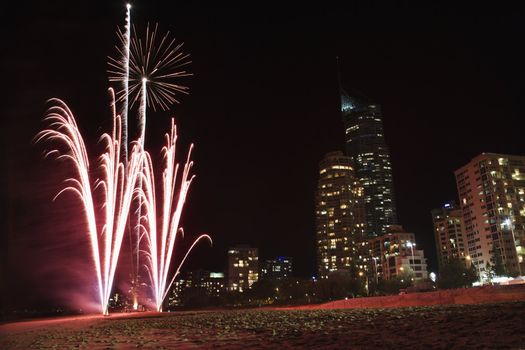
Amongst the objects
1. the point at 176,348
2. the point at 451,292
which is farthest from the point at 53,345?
the point at 451,292

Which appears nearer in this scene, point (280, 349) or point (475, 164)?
point (280, 349)

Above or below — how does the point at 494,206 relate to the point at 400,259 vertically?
above

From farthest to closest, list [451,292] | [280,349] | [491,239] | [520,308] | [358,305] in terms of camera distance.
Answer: [491,239], [358,305], [451,292], [520,308], [280,349]

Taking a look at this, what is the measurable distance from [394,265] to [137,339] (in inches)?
6835

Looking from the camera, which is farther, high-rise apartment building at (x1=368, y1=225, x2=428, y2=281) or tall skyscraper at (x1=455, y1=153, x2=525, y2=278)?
high-rise apartment building at (x1=368, y1=225, x2=428, y2=281)

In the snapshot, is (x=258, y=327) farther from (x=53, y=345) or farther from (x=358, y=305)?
(x=358, y=305)

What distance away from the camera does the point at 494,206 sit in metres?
152

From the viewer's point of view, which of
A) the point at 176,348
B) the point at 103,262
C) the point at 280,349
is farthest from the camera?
the point at 103,262

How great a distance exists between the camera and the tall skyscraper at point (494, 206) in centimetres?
14562

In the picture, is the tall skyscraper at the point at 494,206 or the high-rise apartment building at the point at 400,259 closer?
the tall skyscraper at the point at 494,206

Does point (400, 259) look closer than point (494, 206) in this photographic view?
No

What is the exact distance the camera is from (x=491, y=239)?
495ft

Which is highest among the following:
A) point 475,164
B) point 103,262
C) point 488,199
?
point 475,164

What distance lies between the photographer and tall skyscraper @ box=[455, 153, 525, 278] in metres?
146
